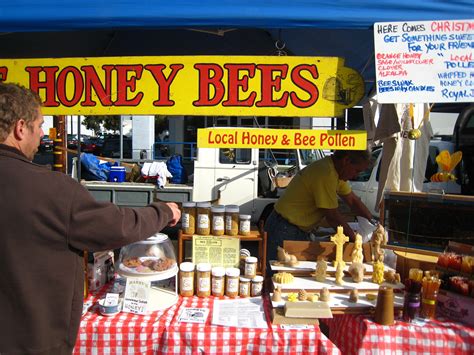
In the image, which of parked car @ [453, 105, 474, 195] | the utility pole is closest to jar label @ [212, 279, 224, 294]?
the utility pole

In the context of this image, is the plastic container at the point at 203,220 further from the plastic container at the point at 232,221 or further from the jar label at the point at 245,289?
the jar label at the point at 245,289

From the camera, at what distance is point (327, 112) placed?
2.21 meters

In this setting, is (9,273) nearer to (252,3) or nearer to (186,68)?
(186,68)

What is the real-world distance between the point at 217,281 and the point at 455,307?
1299 mm

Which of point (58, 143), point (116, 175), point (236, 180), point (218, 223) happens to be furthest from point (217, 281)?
point (116, 175)

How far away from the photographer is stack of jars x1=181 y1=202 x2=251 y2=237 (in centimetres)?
234

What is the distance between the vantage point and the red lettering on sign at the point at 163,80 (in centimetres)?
223

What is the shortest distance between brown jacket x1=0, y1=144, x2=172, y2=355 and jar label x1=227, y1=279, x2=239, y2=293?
97 centimetres

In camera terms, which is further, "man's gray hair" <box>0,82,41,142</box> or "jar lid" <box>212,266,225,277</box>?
"jar lid" <box>212,266,225,277</box>

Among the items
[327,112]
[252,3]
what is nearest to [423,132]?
[327,112]

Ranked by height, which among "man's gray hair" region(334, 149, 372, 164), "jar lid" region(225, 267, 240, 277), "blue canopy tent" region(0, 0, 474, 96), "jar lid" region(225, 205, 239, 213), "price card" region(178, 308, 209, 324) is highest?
"blue canopy tent" region(0, 0, 474, 96)

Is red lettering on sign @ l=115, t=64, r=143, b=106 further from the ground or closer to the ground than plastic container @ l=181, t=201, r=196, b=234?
further from the ground

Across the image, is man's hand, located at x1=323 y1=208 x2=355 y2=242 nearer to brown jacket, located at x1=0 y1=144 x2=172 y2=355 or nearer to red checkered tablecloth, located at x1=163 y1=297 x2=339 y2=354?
red checkered tablecloth, located at x1=163 y1=297 x2=339 y2=354

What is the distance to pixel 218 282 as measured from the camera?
2.23 meters
